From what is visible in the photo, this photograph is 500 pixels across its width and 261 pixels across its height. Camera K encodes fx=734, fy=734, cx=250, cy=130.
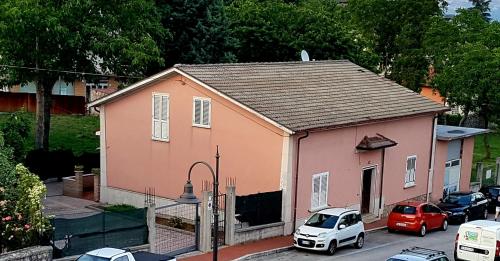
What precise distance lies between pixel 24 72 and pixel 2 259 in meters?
20.3

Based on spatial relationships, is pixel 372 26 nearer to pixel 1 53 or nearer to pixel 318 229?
pixel 1 53

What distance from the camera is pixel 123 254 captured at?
20.2 metres

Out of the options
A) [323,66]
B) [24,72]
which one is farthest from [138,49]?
[323,66]

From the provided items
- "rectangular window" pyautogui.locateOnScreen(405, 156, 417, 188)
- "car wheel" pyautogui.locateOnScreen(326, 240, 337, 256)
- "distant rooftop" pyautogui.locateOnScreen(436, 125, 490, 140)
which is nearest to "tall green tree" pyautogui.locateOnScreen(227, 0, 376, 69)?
"distant rooftop" pyautogui.locateOnScreen(436, 125, 490, 140)

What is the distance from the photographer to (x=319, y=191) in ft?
102

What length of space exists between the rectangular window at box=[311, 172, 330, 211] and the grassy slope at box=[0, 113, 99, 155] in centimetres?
1828

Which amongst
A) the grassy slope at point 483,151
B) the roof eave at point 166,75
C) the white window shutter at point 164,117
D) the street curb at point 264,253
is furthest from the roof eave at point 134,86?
the grassy slope at point 483,151

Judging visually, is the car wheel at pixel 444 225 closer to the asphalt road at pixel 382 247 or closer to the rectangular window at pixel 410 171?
the asphalt road at pixel 382 247

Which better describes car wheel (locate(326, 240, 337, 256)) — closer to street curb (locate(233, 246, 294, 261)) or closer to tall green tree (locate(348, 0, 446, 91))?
street curb (locate(233, 246, 294, 261))

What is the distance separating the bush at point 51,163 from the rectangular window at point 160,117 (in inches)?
350

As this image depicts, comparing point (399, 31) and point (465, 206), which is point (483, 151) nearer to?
point (399, 31)

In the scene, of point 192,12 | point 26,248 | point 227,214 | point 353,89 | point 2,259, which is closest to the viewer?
point 2,259

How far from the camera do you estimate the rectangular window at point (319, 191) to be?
30547mm

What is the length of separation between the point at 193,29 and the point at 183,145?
14.1 metres
